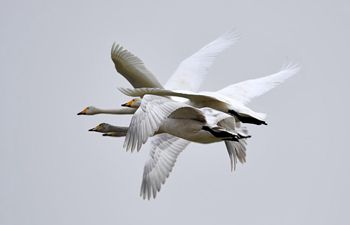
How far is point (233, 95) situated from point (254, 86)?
0.79 m

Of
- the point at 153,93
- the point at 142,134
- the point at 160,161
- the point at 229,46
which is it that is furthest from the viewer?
the point at 229,46

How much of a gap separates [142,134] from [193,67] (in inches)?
277

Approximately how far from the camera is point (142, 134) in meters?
23.3

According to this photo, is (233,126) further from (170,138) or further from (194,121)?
(170,138)

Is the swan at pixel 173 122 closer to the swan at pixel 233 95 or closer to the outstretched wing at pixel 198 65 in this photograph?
the swan at pixel 233 95

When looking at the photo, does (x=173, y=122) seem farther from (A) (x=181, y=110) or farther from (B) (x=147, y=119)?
(B) (x=147, y=119)

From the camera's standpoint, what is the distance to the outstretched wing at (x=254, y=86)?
28.1 metres

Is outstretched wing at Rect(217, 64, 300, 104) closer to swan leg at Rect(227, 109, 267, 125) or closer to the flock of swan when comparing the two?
the flock of swan

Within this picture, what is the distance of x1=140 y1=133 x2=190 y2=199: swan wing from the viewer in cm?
2855

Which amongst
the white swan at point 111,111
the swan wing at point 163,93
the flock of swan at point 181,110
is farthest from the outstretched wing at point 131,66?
→ the swan wing at point 163,93

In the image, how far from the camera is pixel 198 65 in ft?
98.8

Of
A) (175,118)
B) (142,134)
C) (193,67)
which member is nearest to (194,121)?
(175,118)

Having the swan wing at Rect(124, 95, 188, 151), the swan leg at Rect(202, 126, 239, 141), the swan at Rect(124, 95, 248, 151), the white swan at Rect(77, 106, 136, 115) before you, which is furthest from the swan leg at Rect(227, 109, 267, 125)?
the white swan at Rect(77, 106, 136, 115)

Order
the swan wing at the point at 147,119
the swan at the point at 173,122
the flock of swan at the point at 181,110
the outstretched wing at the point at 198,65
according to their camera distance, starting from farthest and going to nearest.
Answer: the outstretched wing at the point at 198,65 → the flock of swan at the point at 181,110 → the swan at the point at 173,122 → the swan wing at the point at 147,119
